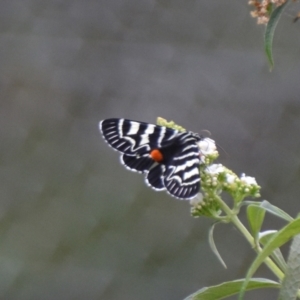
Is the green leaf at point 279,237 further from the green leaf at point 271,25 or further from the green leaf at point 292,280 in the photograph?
the green leaf at point 271,25

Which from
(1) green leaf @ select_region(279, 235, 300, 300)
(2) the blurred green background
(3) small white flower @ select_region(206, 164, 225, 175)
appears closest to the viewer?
(1) green leaf @ select_region(279, 235, 300, 300)

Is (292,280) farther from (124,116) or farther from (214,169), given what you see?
(124,116)

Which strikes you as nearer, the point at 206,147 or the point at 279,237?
the point at 279,237

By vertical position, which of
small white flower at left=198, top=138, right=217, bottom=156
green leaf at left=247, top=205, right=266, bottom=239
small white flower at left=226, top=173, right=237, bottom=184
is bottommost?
green leaf at left=247, top=205, right=266, bottom=239

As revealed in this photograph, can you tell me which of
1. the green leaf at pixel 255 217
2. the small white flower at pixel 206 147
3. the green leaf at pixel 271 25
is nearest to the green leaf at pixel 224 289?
the green leaf at pixel 255 217

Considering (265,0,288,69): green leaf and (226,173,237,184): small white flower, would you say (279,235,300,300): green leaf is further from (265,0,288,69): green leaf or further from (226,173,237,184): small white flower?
(265,0,288,69): green leaf

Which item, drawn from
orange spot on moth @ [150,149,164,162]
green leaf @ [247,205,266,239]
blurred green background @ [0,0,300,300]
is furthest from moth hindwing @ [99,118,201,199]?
blurred green background @ [0,0,300,300]

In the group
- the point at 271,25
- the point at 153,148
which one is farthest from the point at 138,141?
the point at 271,25

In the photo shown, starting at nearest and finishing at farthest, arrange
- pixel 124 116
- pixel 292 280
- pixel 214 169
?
pixel 292 280, pixel 214 169, pixel 124 116
